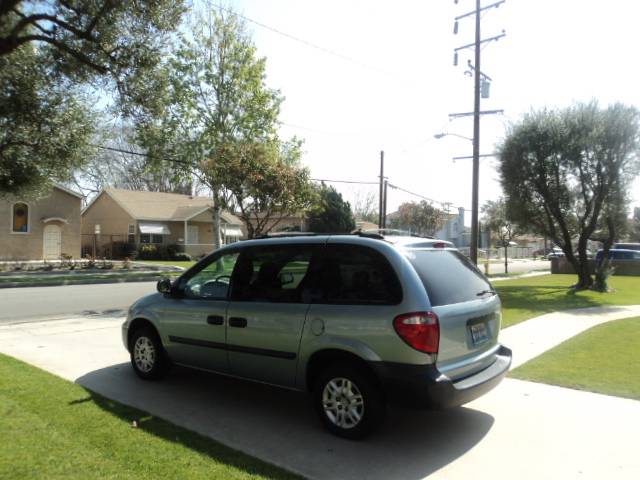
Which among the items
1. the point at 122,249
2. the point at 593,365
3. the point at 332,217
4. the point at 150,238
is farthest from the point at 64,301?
the point at 150,238

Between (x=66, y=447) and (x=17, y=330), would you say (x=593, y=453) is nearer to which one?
(x=66, y=447)

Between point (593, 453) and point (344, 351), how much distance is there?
221 cm

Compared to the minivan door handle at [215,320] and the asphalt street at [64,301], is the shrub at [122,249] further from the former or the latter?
the minivan door handle at [215,320]

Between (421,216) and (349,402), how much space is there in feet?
206

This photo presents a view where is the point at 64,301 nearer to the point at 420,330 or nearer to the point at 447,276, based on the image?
the point at 447,276

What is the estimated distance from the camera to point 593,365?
6996mm

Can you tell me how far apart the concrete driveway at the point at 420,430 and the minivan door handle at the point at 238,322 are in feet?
2.86

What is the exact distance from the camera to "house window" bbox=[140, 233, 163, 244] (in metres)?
40.3

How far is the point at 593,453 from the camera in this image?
416 cm

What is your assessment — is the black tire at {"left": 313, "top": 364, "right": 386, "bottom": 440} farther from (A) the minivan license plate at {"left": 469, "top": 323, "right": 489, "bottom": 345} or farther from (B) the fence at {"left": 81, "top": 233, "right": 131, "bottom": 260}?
(B) the fence at {"left": 81, "top": 233, "right": 131, "bottom": 260}

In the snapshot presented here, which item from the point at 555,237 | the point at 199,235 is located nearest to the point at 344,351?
the point at 555,237

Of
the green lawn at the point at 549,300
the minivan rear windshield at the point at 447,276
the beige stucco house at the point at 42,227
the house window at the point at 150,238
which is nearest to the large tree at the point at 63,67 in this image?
the minivan rear windshield at the point at 447,276

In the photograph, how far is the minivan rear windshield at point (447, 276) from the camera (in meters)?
4.26

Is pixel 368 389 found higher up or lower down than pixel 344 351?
lower down
